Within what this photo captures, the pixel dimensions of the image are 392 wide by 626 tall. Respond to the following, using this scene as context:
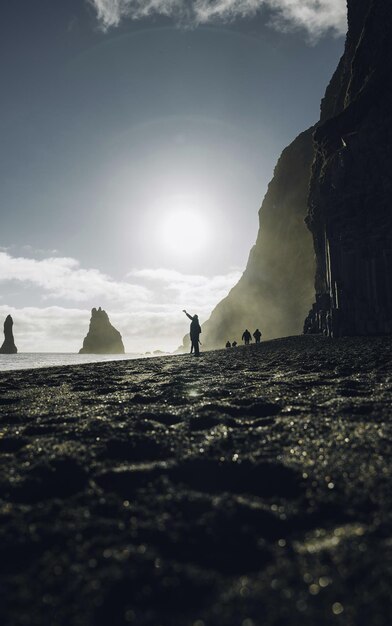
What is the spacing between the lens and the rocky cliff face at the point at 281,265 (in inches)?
4176

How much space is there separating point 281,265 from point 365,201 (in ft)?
314

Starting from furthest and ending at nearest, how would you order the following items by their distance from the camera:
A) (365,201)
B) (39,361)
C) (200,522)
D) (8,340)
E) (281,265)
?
(8,340), (281,265), (39,361), (365,201), (200,522)

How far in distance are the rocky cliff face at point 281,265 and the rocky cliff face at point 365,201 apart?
80963 mm

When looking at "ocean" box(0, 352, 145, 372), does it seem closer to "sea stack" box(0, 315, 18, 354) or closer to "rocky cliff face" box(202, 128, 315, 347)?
"rocky cliff face" box(202, 128, 315, 347)

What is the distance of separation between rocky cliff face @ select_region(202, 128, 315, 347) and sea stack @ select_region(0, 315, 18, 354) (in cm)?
12107

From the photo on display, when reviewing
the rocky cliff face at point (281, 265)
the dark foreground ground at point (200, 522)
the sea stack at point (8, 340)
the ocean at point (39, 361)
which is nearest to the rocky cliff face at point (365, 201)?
the ocean at point (39, 361)

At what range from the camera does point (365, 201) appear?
21875mm

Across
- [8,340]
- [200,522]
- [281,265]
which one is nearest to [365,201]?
[200,522]

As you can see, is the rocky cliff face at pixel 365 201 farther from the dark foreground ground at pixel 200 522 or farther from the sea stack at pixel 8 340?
the sea stack at pixel 8 340

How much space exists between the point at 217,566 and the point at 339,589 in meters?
0.46

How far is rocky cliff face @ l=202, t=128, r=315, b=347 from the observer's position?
348 ft

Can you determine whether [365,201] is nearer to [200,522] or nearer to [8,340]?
[200,522]

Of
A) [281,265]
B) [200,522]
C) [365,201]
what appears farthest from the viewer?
[281,265]

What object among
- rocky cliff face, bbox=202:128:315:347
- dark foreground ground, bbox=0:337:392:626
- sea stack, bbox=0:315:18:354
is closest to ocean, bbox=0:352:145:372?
dark foreground ground, bbox=0:337:392:626
